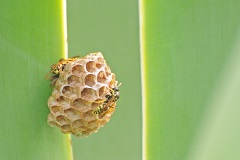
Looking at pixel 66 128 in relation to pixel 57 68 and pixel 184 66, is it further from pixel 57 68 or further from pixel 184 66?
pixel 184 66

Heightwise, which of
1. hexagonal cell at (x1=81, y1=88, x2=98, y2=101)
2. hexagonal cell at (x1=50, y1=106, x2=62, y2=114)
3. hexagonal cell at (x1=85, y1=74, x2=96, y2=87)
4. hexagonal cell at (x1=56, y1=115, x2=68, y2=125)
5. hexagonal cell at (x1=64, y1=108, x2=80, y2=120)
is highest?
hexagonal cell at (x1=85, y1=74, x2=96, y2=87)

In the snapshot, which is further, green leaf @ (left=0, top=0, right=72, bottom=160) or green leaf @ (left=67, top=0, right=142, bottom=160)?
green leaf @ (left=67, top=0, right=142, bottom=160)

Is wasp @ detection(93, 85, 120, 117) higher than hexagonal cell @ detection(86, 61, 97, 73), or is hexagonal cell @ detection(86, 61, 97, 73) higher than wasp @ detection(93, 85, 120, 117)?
hexagonal cell @ detection(86, 61, 97, 73)

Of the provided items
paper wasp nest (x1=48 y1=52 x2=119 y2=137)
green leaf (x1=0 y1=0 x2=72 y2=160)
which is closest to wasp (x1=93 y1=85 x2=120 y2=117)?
paper wasp nest (x1=48 y1=52 x2=119 y2=137)

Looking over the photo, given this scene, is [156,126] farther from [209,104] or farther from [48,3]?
[48,3]

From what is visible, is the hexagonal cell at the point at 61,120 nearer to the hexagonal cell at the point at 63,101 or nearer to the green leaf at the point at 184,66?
the hexagonal cell at the point at 63,101

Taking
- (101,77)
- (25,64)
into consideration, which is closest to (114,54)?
(101,77)

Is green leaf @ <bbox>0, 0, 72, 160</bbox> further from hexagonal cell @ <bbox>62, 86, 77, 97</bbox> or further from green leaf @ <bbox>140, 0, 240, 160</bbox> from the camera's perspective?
green leaf @ <bbox>140, 0, 240, 160</bbox>

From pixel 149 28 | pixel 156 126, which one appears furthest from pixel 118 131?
pixel 149 28
